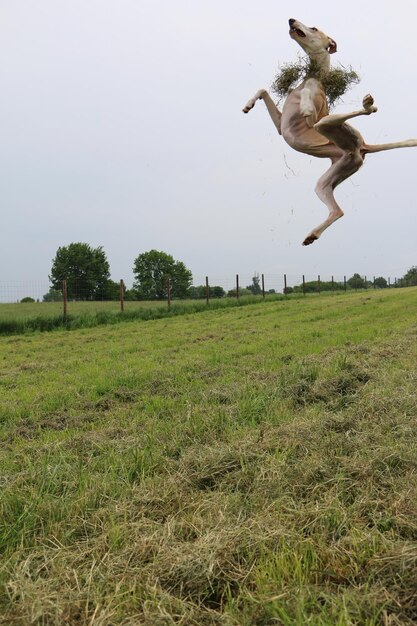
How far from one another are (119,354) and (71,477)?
713cm

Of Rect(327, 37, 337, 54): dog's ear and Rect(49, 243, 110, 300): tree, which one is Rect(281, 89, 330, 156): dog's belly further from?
Rect(49, 243, 110, 300): tree

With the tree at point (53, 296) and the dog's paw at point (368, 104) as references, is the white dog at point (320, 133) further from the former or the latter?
the tree at point (53, 296)

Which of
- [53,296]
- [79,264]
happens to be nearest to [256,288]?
[53,296]

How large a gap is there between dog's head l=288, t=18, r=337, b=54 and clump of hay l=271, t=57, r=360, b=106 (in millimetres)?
59

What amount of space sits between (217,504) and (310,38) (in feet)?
7.60

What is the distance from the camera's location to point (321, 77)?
2.03 meters

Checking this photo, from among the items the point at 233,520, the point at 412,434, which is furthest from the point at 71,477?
the point at 412,434

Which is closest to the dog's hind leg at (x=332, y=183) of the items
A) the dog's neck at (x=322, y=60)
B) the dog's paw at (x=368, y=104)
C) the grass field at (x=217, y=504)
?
the dog's paw at (x=368, y=104)

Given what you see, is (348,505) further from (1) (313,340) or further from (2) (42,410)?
(1) (313,340)

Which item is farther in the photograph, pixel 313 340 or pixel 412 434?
pixel 313 340

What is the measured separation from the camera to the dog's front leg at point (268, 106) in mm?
2164

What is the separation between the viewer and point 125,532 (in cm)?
230

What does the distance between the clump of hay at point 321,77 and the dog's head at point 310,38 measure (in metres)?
0.06

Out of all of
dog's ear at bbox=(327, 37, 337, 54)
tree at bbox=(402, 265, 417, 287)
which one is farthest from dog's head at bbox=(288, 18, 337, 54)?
tree at bbox=(402, 265, 417, 287)
